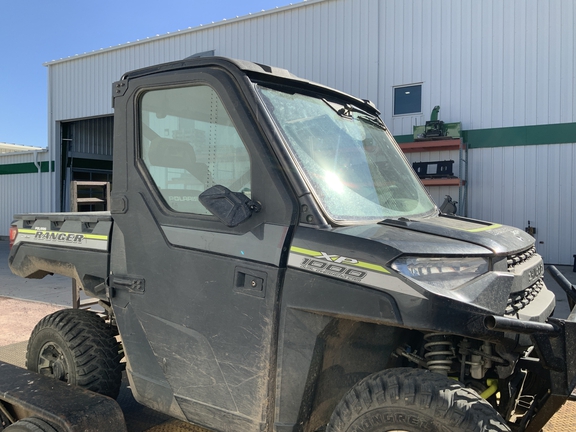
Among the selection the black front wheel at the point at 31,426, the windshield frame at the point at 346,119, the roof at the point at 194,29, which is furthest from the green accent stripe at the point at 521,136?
the black front wheel at the point at 31,426

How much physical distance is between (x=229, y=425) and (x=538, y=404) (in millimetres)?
1483

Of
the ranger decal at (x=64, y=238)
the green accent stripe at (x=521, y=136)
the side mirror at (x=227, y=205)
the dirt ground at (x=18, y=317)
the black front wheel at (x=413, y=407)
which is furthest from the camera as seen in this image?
the green accent stripe at (x=521, y=136)

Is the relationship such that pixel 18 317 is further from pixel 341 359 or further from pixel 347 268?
pixel 347 268

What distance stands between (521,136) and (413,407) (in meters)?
11.5

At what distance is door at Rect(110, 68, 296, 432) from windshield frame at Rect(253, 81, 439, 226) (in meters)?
0.11

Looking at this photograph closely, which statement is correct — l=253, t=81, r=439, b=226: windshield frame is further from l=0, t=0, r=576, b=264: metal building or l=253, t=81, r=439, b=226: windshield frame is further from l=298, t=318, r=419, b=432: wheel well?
l=0, t=0, r=576, b=264: metal building

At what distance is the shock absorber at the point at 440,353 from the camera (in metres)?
2.26

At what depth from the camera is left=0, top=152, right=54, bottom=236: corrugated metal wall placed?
21.6m

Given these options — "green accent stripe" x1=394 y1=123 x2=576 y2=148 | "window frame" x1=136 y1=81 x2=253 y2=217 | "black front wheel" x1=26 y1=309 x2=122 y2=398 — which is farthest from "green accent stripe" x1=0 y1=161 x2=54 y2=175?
"window frame" x1=136 y1=81 x2=253 y2=217

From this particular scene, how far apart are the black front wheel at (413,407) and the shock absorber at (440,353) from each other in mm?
132

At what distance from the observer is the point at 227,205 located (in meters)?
2.36

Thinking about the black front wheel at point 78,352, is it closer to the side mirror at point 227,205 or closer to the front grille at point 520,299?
the side mirror at point 227,205

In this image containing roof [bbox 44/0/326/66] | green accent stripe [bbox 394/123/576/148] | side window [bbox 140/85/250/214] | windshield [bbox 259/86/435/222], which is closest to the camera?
windshield [bbox 259/86/435/222]

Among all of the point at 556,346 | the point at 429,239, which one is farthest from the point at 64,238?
the point at 556,346
